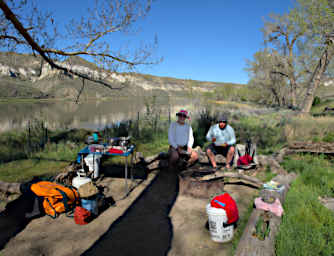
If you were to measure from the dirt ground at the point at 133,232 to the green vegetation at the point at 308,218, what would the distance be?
0.71 metres

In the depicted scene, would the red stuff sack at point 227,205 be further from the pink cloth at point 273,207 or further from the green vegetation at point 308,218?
the green vegetation at point 308,218

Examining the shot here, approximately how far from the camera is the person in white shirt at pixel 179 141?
17.9ft

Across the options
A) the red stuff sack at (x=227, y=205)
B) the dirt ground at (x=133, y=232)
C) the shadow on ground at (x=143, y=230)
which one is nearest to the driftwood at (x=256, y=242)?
the red stuff sack at (x=227, y=205)

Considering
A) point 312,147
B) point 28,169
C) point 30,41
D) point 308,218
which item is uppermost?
point 30,41

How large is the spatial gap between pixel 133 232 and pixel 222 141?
3116mm

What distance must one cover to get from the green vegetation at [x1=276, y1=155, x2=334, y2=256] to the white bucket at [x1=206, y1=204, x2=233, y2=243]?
0.62 m

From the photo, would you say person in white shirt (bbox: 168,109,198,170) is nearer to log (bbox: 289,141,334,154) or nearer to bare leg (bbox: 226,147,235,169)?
bare leg (bbox: 226,147,235,169)

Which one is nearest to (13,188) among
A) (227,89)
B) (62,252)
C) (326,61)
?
(62,252)

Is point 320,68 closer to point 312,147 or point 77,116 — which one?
point 312,147

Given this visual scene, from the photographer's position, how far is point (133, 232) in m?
3.37

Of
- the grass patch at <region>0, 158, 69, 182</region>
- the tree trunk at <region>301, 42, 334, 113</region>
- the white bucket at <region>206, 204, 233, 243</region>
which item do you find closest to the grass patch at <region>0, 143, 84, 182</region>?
the grass patch at <region>0, 158, 69, 182</region>

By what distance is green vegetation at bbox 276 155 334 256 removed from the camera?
8.15 feet

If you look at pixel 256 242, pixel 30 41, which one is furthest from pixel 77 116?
pixel 256 242

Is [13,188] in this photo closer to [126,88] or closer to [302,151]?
[126,88]
